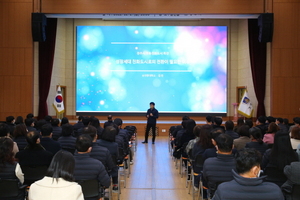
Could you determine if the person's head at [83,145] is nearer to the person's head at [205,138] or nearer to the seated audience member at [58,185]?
the seated audience member at [58,185]

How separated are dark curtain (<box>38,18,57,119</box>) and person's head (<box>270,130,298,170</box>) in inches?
376

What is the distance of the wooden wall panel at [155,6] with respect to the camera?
10.7 m

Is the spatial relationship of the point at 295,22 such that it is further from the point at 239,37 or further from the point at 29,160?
the point at 29,160

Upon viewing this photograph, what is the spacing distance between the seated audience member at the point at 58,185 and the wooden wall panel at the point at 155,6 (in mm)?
9223

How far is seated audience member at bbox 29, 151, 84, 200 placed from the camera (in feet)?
6.52

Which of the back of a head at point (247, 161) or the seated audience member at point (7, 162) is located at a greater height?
the back of a head at point (247, 161)

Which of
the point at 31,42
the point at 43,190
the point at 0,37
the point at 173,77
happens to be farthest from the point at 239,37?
the point at 43,190

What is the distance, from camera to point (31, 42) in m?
10.9

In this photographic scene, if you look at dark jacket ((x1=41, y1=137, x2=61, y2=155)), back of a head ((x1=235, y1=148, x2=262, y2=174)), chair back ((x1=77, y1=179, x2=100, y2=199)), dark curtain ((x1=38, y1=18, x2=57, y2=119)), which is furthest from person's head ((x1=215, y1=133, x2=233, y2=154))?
dark curtain ((x1=38, y1=18, x2=57, y2=119))

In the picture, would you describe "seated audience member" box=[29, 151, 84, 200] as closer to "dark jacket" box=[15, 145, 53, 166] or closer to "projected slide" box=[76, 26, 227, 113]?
"dark jacket" box=[15, 145, 53, 166]

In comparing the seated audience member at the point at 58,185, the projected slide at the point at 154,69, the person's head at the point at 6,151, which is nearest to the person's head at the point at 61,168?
the seated audience member at the point at 58,185

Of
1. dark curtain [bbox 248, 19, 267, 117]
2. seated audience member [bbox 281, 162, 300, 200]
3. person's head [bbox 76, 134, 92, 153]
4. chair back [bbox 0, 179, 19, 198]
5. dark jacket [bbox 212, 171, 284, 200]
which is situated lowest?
A: chair back [bbox 0, 179, 19, 198]

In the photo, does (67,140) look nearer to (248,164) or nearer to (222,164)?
(222,164)

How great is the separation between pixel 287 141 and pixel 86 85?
425 inches
